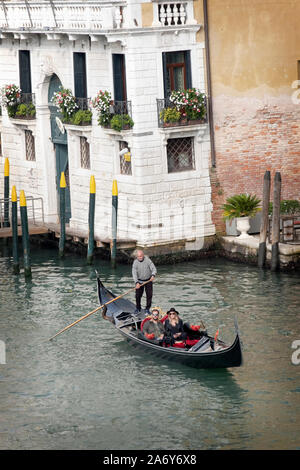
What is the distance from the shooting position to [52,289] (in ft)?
80.7

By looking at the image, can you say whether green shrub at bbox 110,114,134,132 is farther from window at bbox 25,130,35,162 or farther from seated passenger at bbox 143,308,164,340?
seated passenger at bbox 143,308,164,340

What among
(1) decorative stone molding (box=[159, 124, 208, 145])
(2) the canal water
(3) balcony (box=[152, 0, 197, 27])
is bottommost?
(2) the canal water

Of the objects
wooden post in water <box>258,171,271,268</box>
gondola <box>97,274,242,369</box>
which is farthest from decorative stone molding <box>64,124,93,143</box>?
gondola <box>97,274,242,369</box>

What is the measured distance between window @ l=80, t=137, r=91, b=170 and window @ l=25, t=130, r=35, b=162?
108 inches

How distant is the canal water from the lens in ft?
53.5

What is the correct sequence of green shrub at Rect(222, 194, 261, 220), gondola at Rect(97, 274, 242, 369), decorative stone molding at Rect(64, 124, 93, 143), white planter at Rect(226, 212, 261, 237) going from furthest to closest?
1. decorative stone molding at Rect(64, 124, 93, 143)
2. white planter at Rect(226, 212, 261, 237)
3. green shrub at Rect(222, 194, 261, 220)
4. gondola at Rect(97, 274, 242, 369)

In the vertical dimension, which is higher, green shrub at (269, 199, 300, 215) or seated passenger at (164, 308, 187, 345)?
green shrub at (269, 199, 300, 215)

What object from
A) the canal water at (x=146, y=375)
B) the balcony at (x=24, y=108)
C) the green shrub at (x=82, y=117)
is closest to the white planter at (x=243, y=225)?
the canal water at (x=146, y=375)

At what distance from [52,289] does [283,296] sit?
494 centimetres

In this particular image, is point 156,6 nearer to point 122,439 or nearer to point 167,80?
point 167,80

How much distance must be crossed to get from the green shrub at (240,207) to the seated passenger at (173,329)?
735 centimetres

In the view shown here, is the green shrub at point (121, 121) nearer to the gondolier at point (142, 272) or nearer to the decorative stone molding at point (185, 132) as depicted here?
the decorative stone molding at point (185, 132)

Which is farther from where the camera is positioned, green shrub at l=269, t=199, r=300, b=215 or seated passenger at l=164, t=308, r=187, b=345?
green shrub at l=269, t=199, r=300, b=215

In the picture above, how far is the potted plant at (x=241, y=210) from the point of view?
26.4 metres
